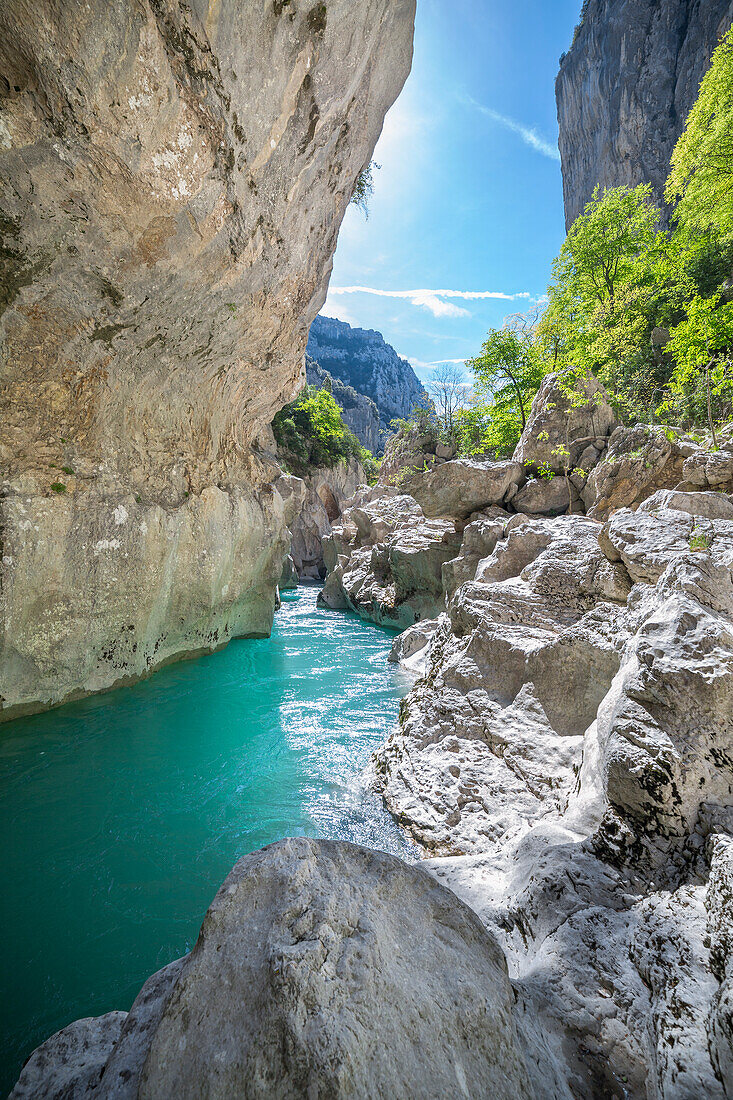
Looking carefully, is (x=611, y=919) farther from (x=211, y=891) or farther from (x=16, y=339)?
(x=16, y=339)

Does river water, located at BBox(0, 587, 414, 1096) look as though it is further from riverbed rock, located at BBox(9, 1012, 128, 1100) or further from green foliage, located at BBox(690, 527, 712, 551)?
green foliage, located at BBox(690, 527, 712, 551)

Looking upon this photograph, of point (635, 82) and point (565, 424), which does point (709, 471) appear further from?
point (635, 82)

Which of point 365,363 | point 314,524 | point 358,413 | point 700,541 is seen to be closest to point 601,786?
point 700,541

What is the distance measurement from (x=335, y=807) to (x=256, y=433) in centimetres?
1016

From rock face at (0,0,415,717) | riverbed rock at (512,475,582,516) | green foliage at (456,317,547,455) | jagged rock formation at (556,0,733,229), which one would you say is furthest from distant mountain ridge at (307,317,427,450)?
rock face at (0,0,415,717)

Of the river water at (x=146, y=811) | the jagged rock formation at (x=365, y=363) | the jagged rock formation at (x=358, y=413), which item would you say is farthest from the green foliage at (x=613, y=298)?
the jagged rock formation at (x=365, y=363)

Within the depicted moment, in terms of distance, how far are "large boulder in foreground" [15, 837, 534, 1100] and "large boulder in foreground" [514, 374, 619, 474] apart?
9.46 metres

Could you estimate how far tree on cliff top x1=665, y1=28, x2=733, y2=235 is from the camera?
1104 cm

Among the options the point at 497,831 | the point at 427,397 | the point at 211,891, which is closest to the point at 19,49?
the point at 211,891

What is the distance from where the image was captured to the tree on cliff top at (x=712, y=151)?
1104cm

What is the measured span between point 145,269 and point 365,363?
2881 inches

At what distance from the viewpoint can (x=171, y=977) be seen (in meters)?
1.75

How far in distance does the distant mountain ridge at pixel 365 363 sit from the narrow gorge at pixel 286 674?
62.0 metres

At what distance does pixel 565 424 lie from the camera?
9.76 metres
